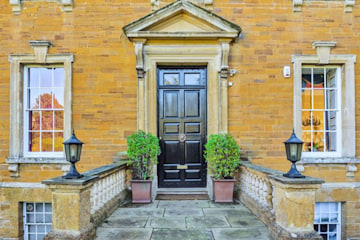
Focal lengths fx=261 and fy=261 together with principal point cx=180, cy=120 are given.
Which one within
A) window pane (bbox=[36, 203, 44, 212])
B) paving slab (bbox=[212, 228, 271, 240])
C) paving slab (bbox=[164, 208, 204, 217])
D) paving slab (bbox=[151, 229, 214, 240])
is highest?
paving slab (bbox=[212, 228, 271, 240])

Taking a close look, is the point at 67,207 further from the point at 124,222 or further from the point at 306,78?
the point at 306,78

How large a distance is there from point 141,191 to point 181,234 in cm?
174

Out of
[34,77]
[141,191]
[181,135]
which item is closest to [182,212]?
[141,191]

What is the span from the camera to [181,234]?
3564mm

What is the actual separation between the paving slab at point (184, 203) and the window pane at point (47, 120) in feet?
10.6

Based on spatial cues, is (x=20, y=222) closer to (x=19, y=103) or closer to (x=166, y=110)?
(x=19, y=103)

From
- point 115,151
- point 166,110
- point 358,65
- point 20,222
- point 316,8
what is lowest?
point 20,222

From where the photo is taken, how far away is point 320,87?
6.14 m

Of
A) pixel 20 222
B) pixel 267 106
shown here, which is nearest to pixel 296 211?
pixel 267 106

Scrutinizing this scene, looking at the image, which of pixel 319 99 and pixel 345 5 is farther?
pixel 319 99

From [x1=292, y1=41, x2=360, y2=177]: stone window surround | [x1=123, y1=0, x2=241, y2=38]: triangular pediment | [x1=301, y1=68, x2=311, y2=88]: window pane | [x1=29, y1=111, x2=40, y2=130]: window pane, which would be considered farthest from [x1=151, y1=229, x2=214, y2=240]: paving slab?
[x1=301, y1=68, x2=311, y2=88]: window pane

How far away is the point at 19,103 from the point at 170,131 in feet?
11.4

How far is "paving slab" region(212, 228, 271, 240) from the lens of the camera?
134 inches

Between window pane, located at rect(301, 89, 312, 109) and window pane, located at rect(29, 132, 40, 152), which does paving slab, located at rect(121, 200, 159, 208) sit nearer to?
window pane, located at rect(29, 132, 40, 152)
